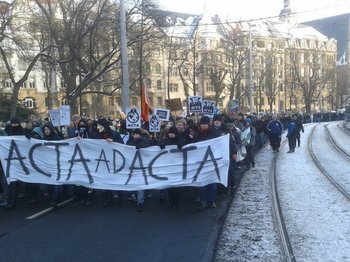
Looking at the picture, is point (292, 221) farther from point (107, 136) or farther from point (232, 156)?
point (107, 136)

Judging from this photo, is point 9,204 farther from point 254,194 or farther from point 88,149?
point 254,194

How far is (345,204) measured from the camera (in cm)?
916

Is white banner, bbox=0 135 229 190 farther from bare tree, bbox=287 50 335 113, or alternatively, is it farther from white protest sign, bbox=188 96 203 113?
bare tree, bbox=287 50 335 113

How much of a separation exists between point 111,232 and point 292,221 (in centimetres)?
303

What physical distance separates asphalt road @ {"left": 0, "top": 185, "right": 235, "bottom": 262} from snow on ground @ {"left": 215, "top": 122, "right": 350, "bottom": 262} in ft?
1.18

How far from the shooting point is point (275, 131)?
19984 mm

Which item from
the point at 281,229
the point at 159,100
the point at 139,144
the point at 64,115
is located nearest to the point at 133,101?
the point at 159,100

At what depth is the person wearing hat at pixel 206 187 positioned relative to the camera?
8.92 metres

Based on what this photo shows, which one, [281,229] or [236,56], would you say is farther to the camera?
[236,56]

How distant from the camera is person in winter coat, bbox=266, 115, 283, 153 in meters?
20.0

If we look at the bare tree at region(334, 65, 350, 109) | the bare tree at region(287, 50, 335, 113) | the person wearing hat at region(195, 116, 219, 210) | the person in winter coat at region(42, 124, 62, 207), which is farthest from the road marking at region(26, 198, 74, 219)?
the bare tree at region(334, 65, 350, 109)

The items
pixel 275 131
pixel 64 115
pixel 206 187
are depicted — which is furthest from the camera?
pixel 275 131

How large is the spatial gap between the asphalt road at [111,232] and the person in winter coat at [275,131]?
10952 mm

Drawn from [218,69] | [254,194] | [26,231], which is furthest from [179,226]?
[218,69]
